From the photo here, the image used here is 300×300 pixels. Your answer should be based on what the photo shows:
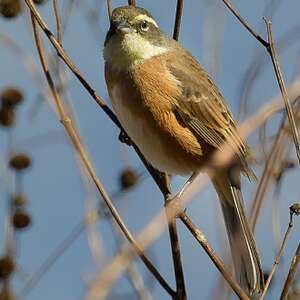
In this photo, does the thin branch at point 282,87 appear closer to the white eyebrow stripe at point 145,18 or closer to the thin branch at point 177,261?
the thin branch at point 177,261

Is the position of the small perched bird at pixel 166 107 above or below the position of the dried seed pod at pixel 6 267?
above

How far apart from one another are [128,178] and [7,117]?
3.11 feet

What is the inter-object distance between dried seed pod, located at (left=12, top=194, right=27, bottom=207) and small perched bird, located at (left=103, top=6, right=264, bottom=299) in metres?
0.74

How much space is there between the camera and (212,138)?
14.2 ft

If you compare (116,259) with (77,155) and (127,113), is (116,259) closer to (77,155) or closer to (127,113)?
(77,155)

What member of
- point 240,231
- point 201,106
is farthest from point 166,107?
point 240,231

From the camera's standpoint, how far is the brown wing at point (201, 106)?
4320mm

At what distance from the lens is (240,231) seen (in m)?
3.79

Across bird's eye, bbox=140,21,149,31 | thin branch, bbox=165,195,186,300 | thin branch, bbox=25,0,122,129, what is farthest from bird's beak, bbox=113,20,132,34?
thin branch, bbox=165,195,186,300

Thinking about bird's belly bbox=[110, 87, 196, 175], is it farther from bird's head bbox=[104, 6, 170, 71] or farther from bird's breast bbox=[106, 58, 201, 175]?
bird's head bbox=[104, 6, 170, 71]

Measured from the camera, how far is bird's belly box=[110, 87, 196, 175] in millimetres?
4070

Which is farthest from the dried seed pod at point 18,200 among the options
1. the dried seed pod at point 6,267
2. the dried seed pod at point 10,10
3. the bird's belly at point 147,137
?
the dried seed pod at point 10,10

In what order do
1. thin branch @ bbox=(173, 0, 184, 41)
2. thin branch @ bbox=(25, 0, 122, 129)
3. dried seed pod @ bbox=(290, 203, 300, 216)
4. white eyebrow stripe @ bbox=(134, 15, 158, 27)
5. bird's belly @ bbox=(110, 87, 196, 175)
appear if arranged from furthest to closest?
white eyebrow stripe @ bbox=(134, 15, 158, 27) < bird's belly @ bbox=(110, 87, 196, 175) < thin branch @ bbox=(173, 0, 184, 41) < thin branch @ bbox=(25, 0, 122, 129) < dried seed pod @ bbox=(290, 203, 300, 216)

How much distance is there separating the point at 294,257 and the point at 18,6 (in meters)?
2.27
